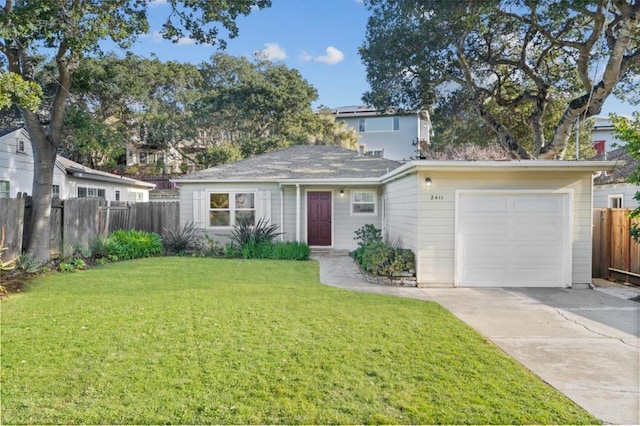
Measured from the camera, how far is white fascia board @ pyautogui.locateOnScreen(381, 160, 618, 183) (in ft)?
24.7

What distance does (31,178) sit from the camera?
1495 cm

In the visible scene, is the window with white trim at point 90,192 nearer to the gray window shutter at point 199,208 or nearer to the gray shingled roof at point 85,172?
the gray shingled roof at point 85,172

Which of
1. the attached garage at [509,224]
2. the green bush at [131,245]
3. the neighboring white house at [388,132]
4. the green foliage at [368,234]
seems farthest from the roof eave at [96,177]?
the neighboring white house at [388,132]

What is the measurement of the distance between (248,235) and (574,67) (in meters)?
13.4

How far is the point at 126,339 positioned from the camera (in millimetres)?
4402

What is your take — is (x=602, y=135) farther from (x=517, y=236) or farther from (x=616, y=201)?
(x=517, y=236)

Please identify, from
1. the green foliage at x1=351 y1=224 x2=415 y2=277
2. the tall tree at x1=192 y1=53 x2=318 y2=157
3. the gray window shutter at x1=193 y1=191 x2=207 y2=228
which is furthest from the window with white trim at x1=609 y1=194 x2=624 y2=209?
the tall tree at x1=192 y1=53 x2=318 y2=157

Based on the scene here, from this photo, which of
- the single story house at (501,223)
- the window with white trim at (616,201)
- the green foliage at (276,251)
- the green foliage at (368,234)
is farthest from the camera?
the window with white trim at (616,201)

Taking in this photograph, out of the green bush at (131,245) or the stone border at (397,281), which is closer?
the stone border at (397,281)

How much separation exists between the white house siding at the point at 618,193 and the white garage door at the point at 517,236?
6931 millimetres

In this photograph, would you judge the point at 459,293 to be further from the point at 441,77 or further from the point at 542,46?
the point at 542,46

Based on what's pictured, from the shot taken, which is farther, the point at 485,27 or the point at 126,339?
the point at 485,27

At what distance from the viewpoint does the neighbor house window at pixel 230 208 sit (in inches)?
525

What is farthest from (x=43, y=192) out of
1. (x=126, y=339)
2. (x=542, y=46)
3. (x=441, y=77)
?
(x=542, y=46)
